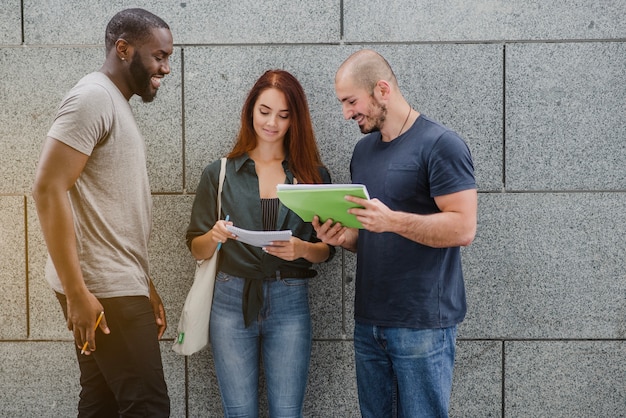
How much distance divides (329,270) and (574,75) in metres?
2.03

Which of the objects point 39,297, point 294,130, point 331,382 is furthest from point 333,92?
point 39,297

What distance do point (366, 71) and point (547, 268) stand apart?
1.90m

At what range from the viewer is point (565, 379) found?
407cm

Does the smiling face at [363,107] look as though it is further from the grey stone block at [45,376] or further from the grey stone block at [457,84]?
the grey stone block at [45,376]

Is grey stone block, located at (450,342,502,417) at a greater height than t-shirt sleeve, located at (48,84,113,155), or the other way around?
t-shirt sleeve, located at (48,84,113,155)

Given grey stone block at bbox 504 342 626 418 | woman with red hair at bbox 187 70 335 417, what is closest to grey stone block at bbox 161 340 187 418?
woman with red hair at bbox 187 70 335 417

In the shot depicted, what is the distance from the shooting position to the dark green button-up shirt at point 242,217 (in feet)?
10.9

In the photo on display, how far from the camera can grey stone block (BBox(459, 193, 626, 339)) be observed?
4.02 meters

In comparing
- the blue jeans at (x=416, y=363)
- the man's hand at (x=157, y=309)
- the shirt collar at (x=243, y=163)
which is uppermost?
the shirt collar at (x=243, y=163)

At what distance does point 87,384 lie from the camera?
9.68 feet

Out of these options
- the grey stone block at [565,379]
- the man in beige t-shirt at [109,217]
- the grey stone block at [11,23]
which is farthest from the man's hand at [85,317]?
the grey stone block at [565,379]

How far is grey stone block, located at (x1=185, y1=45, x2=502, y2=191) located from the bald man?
87 cm

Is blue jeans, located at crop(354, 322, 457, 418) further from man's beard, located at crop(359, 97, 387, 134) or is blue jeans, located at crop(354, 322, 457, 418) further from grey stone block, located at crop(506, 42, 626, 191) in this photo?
grey stone block, located at crop(506, 42, 626, 191)

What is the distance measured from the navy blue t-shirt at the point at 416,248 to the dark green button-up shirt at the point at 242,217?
0.52m
